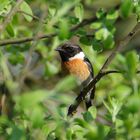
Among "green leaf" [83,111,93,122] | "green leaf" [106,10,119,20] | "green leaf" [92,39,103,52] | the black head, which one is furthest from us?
the black head

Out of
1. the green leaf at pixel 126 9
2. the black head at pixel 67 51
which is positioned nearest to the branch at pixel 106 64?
the green leaf at pixel 126 9

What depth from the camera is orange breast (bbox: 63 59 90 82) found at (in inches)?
239

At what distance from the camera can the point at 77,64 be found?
6168 mm

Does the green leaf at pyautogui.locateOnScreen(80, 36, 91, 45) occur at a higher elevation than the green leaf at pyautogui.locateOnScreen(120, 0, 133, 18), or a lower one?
higher

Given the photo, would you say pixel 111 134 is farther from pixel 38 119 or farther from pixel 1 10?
pixel 1 10

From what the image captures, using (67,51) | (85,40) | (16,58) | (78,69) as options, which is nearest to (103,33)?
(85,40)

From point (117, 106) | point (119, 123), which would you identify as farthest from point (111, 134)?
point (117, 106)

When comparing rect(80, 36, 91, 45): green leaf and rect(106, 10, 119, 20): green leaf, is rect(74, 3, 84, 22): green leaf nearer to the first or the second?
rect(80, 36, 91, 45): green leaf

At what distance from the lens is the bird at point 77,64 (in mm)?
6048

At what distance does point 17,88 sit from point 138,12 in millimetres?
1279

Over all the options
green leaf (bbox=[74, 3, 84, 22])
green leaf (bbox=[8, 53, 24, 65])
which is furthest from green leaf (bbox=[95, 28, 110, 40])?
green leaf (bbox=[8, 53, 24, 65])

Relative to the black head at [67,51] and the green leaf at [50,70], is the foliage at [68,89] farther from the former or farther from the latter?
the black head at [67,51]

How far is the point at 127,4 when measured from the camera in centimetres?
244

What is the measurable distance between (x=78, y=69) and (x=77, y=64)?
59mm
